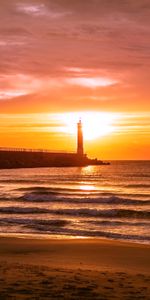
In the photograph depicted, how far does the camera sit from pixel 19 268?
10.1m

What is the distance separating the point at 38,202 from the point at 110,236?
1747cm

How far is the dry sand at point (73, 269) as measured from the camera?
7.92m

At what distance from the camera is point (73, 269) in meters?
10.5

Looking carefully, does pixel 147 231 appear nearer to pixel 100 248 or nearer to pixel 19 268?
pixel 100 248

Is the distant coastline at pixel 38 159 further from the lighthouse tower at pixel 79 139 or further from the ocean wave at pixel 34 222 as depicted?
the ocean wave at pixel 34 222

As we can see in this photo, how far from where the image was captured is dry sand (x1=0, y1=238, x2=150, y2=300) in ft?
26.0

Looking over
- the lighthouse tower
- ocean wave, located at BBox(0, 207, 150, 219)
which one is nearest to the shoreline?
ocean wave, located at BBox(0, 207, 150, 219)

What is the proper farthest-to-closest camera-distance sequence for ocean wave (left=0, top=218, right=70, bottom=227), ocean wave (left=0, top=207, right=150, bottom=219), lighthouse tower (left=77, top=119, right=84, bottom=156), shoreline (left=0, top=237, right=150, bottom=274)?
lighthouse tower (left=77, top=119, right=84, bottom=156) < ocean wave (left=0, top=207, right=150, bottom=219) < ocean wave (left=0, top=218, right=70, bottom=227) < shoreline (left=0, top=237, right=150, bottom=274)

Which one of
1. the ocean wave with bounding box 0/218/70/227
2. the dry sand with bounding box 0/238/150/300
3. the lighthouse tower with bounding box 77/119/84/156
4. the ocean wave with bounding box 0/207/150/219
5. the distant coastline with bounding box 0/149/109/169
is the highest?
the lighthouse tower with bounding box 77/119/84/156

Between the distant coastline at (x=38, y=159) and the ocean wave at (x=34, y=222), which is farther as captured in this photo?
the distant coastline at (x=38, y=159)

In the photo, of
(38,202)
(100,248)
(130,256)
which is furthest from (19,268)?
(38,202)

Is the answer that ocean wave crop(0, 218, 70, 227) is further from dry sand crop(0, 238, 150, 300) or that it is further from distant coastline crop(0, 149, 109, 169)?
distant coastline crop(0, 149, 109, 169)

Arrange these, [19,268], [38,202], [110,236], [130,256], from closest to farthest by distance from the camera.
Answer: [19,268] → [130,256] → [110,236] → [38,202]

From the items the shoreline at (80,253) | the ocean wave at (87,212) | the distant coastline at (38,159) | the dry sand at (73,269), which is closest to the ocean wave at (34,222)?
the ocean wave at (87,212)
